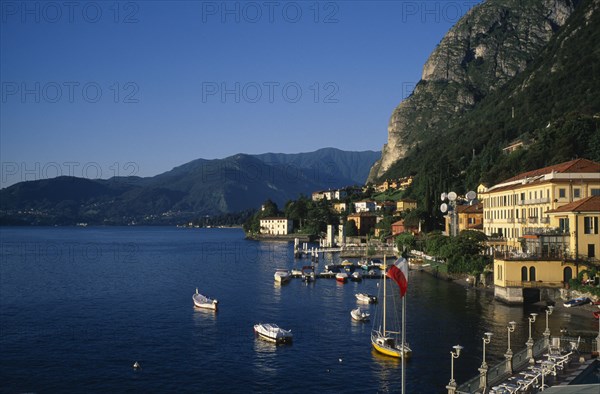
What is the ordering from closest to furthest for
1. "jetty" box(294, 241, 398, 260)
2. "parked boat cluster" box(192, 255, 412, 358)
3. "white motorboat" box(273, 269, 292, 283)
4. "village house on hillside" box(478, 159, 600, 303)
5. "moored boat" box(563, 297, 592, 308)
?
"parked boat cluster" box(192, 255, 412, 358) → "moored boat" box(563, 297, 592, 308) → "village house on hillside" box(478, 159, 600, 303) → "white motorboat" box(273, 269, 292, 283) → "jetty" box(294, 241, 398, 260)

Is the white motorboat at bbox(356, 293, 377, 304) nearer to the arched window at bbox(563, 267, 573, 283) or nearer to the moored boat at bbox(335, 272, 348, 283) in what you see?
the moored boat at bbox(335, 272, 348, 283)

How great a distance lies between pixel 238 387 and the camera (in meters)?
40.9

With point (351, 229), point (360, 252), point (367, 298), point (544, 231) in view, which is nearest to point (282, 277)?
point (367, 298)

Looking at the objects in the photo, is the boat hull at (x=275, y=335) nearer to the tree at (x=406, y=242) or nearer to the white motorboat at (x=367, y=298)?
the white motorboat at (x=367, y=298)

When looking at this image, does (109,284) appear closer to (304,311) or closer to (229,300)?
(229,300)

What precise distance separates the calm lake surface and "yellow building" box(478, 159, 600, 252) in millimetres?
11332

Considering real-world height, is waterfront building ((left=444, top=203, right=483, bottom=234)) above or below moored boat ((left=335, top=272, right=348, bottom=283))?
above

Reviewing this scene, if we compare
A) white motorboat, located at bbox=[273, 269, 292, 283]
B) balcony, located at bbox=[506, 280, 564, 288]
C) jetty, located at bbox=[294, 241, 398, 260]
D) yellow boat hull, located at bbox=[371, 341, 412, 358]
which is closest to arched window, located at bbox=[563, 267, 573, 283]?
balcony, located at bbox=[506, 280, 564, 288]

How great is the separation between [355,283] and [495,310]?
36.2 m

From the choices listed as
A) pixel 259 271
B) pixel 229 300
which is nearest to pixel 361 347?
pixel 229 300

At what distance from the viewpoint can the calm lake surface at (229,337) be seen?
4241 centimetres

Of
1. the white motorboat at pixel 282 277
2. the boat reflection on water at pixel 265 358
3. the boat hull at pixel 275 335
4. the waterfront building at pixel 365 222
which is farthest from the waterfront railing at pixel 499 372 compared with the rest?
the waterfront building at pixel 365 222

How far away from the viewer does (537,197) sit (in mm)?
76062

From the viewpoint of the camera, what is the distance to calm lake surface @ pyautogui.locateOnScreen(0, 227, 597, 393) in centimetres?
4241
